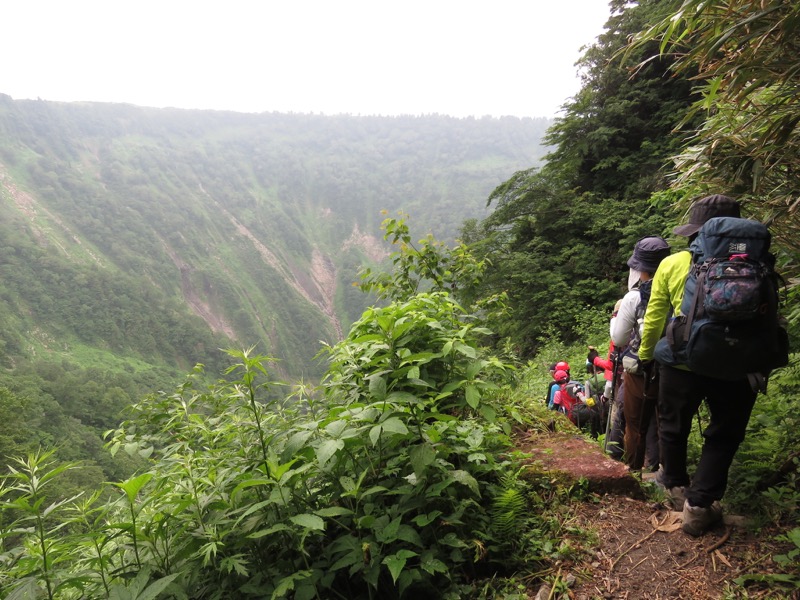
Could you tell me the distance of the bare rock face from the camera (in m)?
2.74

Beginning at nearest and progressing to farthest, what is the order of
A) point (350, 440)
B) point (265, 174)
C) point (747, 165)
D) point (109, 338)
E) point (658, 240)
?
point (350, 440), point (747, 165), point (658, 240), point (109, 338), point (265, 174)

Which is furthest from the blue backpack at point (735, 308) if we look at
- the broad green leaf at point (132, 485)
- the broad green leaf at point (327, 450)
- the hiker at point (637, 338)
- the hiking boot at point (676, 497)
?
the broad green leaf at point (132, 485)

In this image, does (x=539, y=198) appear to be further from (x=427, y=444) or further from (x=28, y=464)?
(x=28, y=464)

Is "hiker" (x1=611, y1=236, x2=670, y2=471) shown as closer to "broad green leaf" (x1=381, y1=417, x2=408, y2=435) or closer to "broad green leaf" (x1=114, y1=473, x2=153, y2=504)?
"broad green leaf" (x1=381, y1=417, x2=408, y2=435)

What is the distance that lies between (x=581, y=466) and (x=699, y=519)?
0.67 meters

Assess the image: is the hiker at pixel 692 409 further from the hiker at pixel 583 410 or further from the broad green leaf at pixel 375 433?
the hiker at pixel 583 410

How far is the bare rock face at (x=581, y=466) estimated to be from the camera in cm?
274

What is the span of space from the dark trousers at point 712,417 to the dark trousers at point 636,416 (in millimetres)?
781

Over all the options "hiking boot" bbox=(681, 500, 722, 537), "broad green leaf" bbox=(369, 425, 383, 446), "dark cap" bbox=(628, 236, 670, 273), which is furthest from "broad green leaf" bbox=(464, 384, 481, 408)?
"dark cap" bbox=(628, 236, 670, 273)

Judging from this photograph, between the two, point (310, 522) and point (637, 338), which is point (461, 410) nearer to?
point (637, 338)

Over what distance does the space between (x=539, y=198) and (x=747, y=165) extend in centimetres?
1104

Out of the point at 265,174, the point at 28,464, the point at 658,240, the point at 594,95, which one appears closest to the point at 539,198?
the point at 594,95

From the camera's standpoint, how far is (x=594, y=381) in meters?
5.38

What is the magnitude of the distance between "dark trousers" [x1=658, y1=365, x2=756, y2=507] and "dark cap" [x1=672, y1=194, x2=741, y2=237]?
88 cm
